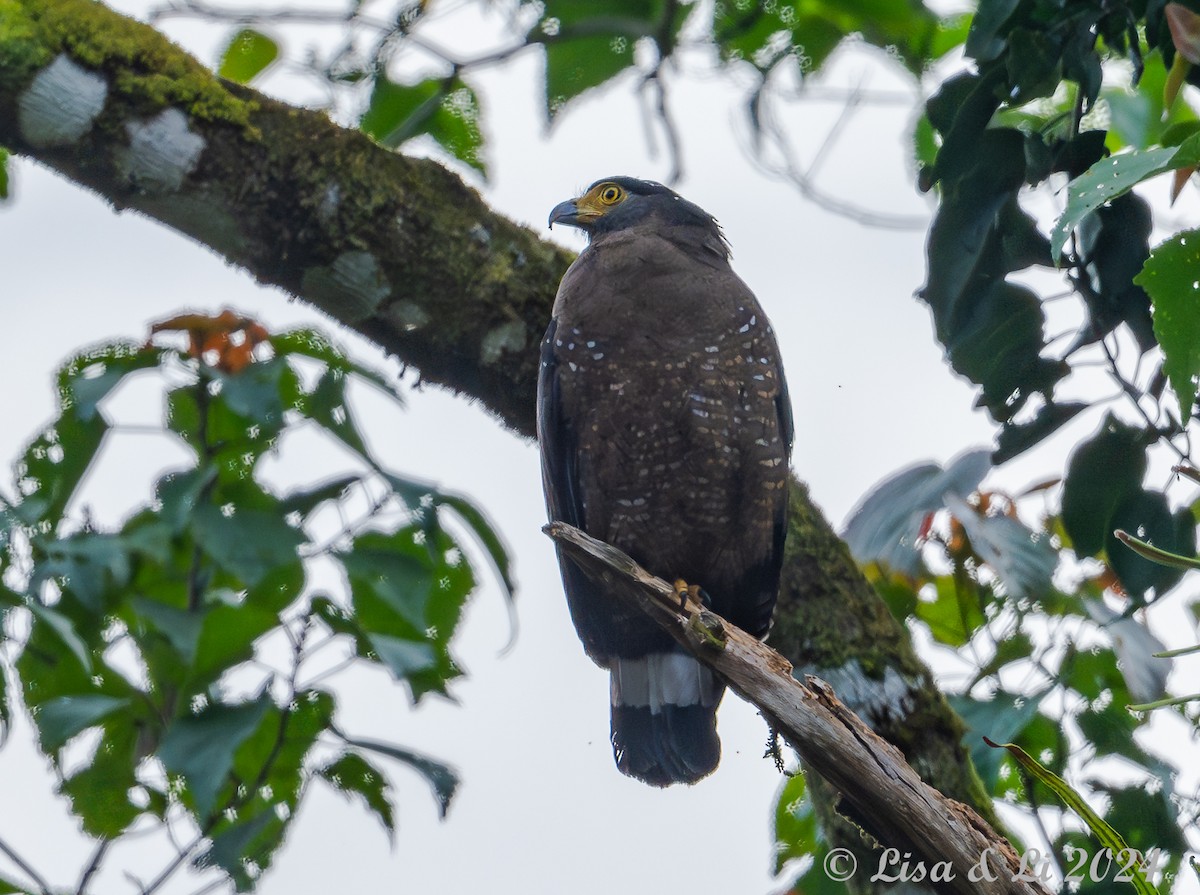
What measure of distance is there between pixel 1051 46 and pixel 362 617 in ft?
7.42

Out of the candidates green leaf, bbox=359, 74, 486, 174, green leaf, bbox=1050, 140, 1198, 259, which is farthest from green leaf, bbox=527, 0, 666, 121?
green leaf, bbox=1050, 140, 1198, 259

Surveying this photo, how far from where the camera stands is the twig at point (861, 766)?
2.32 meters

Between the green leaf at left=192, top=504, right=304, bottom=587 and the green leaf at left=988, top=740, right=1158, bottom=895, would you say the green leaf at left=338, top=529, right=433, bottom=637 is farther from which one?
the green leaf at left=988, top=740, right=1158, bottom=895

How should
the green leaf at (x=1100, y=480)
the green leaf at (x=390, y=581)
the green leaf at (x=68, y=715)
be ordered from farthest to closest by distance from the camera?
the green leaf at (x=390, y=581), the green leaf at (x=68, y=715), the green leaf at (x=1100, y=480)

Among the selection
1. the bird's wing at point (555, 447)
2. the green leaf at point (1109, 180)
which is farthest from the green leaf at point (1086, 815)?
the bird's wing at point (555, 447)

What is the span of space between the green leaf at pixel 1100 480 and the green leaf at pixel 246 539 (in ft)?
6.26

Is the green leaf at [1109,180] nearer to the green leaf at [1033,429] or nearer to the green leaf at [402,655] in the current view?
the green leaf at [1033,429]

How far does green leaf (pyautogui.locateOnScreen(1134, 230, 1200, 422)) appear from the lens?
1.92 metres

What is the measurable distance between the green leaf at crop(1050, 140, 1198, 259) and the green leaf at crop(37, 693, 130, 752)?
2.45 metres

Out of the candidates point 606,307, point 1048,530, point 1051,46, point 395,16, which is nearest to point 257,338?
point 606,307

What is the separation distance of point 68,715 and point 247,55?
8.22 ft

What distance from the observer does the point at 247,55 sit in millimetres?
4586

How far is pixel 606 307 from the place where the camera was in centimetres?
349

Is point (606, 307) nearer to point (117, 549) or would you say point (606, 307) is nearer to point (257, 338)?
point (257, 338)
